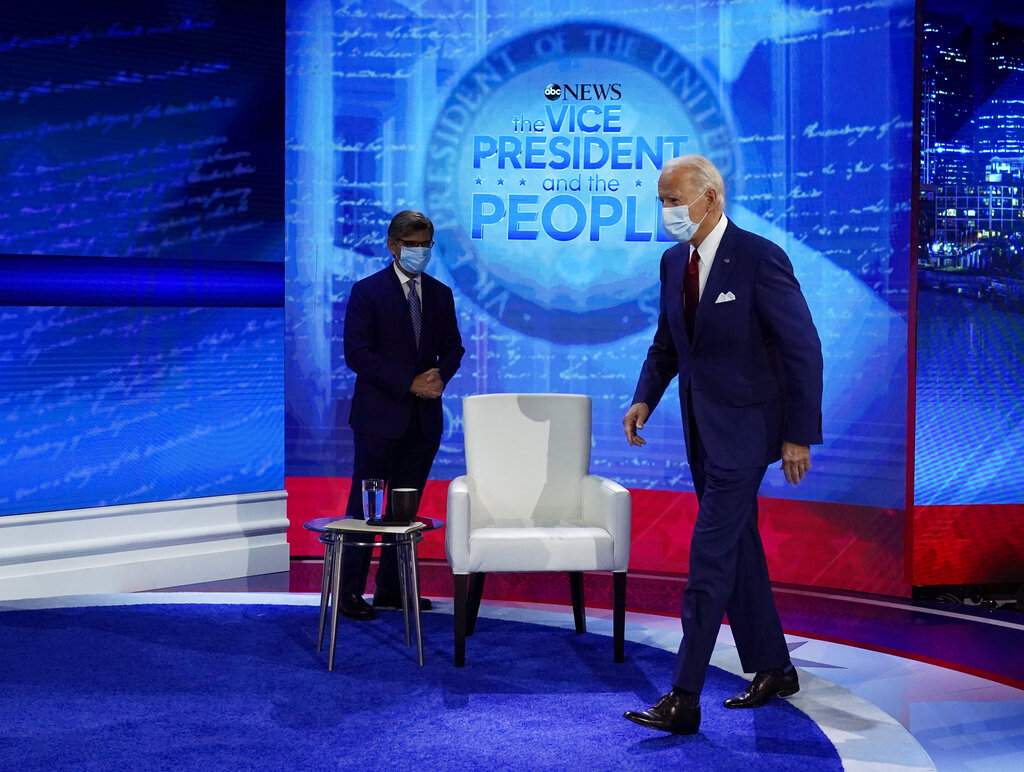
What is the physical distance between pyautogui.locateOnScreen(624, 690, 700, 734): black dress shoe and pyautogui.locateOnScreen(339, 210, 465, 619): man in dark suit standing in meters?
1.63

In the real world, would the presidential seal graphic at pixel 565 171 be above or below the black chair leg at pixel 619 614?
above

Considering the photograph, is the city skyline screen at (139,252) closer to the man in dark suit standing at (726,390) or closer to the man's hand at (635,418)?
the man's hand at (635,418)

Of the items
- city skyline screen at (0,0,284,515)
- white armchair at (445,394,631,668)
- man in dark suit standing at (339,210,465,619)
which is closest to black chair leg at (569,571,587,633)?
white armchair at (445,394,631,668)

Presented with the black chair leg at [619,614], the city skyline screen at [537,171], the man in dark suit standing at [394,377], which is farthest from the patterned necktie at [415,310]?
the black chair leg at [619,614]

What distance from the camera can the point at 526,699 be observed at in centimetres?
358

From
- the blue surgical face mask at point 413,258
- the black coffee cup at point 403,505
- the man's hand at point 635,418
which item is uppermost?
the blue surgical face mask at point 413,258

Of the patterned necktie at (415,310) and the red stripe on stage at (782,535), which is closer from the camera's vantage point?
the patterned necktie at (415,310)

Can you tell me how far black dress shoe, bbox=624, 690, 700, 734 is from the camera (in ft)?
10.6

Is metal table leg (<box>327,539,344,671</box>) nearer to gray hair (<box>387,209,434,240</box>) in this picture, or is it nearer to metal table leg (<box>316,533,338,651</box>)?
metal table leg (<box>316,533,338,651</box>)

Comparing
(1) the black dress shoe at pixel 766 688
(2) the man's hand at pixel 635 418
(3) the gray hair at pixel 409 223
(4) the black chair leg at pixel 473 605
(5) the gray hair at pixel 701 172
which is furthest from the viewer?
(3) the gray hair at pixel 409 223

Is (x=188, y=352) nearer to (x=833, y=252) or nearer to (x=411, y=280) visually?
(x=411, y=280)

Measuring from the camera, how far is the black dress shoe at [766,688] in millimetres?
3521

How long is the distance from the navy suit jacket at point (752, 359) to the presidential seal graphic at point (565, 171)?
7.93ft

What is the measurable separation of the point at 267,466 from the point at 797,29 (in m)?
3.36
